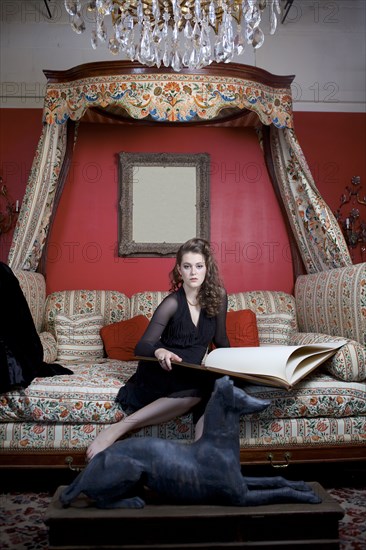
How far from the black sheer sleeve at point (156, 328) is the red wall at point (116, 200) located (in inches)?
71.8

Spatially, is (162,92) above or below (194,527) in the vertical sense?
above

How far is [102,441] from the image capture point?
277 cm

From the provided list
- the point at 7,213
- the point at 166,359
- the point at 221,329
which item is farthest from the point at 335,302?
the point at 7,213

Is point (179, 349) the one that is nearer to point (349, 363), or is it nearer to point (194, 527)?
point (349, 363)

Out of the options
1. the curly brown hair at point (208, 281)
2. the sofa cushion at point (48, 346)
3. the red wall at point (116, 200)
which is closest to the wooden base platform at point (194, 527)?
the curly brown hair at point (208, 281)

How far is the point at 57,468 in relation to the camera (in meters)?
3.00

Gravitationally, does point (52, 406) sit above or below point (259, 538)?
above

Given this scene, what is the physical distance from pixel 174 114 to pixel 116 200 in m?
1.13

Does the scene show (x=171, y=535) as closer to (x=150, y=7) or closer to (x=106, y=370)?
(x=106, y=370)

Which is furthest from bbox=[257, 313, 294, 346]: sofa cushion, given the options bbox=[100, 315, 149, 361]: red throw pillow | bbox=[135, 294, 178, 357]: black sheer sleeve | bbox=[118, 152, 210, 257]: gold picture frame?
bbox=[135, 294, 178, 357]: black sheer sleeve

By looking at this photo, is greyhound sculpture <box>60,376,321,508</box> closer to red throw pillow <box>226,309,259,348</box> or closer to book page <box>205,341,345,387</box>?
book page <box>205,341,345,387</box>

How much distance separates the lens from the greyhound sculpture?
194cm

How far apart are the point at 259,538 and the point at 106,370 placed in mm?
1765

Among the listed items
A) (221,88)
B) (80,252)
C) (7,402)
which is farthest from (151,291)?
(7,402)
